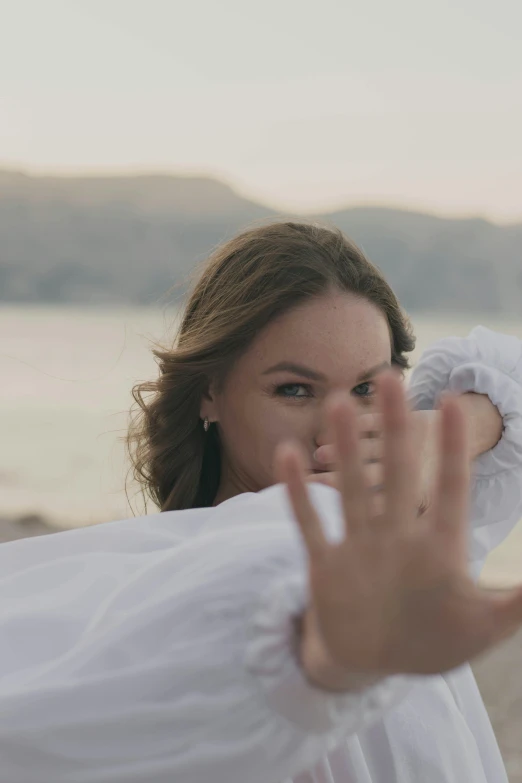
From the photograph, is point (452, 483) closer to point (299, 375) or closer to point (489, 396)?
point (299, 375)

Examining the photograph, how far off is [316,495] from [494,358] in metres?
1.20

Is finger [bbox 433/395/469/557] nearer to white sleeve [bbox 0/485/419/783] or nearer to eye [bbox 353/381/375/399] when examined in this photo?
white sleeve [bbox 0/485/419/783]

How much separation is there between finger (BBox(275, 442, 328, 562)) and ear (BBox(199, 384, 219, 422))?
1070mm

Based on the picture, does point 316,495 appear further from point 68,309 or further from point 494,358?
point 68,309

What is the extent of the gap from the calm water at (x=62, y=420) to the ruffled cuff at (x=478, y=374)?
486 centimetres

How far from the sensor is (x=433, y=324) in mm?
13898

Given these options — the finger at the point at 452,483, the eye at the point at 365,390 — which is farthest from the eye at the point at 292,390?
the finger at the point at 452,483

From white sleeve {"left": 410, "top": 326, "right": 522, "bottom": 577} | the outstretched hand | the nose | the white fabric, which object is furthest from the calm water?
the outstretched hand

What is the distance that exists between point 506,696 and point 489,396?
11.1 ft

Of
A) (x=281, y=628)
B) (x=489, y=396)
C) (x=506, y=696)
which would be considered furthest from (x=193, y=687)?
(x=506, y=696)

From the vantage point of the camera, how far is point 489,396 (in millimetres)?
1964

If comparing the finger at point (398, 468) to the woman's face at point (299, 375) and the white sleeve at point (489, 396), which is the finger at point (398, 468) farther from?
the white sleeve at point (489, 396)

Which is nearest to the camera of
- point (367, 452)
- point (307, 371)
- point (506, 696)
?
point (367, 452)

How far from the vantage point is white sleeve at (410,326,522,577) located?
1.90 m
